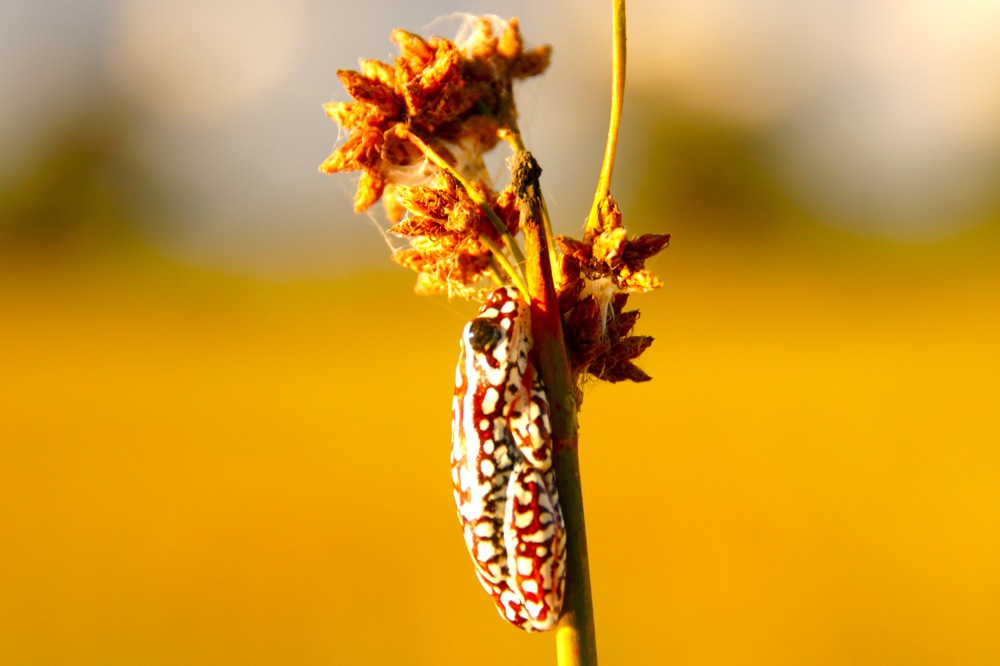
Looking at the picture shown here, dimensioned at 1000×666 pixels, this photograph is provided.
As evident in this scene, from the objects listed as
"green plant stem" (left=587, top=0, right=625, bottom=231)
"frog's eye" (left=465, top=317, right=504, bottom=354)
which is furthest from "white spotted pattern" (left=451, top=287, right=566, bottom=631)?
"green plant stem" (left=587, top=0, right=625, bottom=231)

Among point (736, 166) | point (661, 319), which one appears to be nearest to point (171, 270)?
point (661, 319)

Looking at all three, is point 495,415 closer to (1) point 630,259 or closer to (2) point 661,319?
(1) point 630,259

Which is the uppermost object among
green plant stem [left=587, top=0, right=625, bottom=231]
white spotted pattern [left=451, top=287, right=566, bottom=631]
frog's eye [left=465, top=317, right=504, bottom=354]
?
green plant stem [left=587, top=0, right=625, bottom=231]

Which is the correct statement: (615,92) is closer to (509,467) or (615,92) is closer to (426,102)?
(426,102)

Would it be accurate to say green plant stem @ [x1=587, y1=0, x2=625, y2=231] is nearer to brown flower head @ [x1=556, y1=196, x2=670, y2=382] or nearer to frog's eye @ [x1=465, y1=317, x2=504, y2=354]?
brown flower head @ [x1=556, y1=196, x2=670, y2=382]

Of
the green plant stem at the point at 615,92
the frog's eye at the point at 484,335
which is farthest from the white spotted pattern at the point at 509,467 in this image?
the green plant stem at the point at 615,92

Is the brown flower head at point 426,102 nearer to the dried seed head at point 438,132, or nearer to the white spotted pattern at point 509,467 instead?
the dried seed head at point 438,132

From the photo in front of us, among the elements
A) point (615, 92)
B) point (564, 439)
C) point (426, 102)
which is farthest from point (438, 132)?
point (564, 439)
